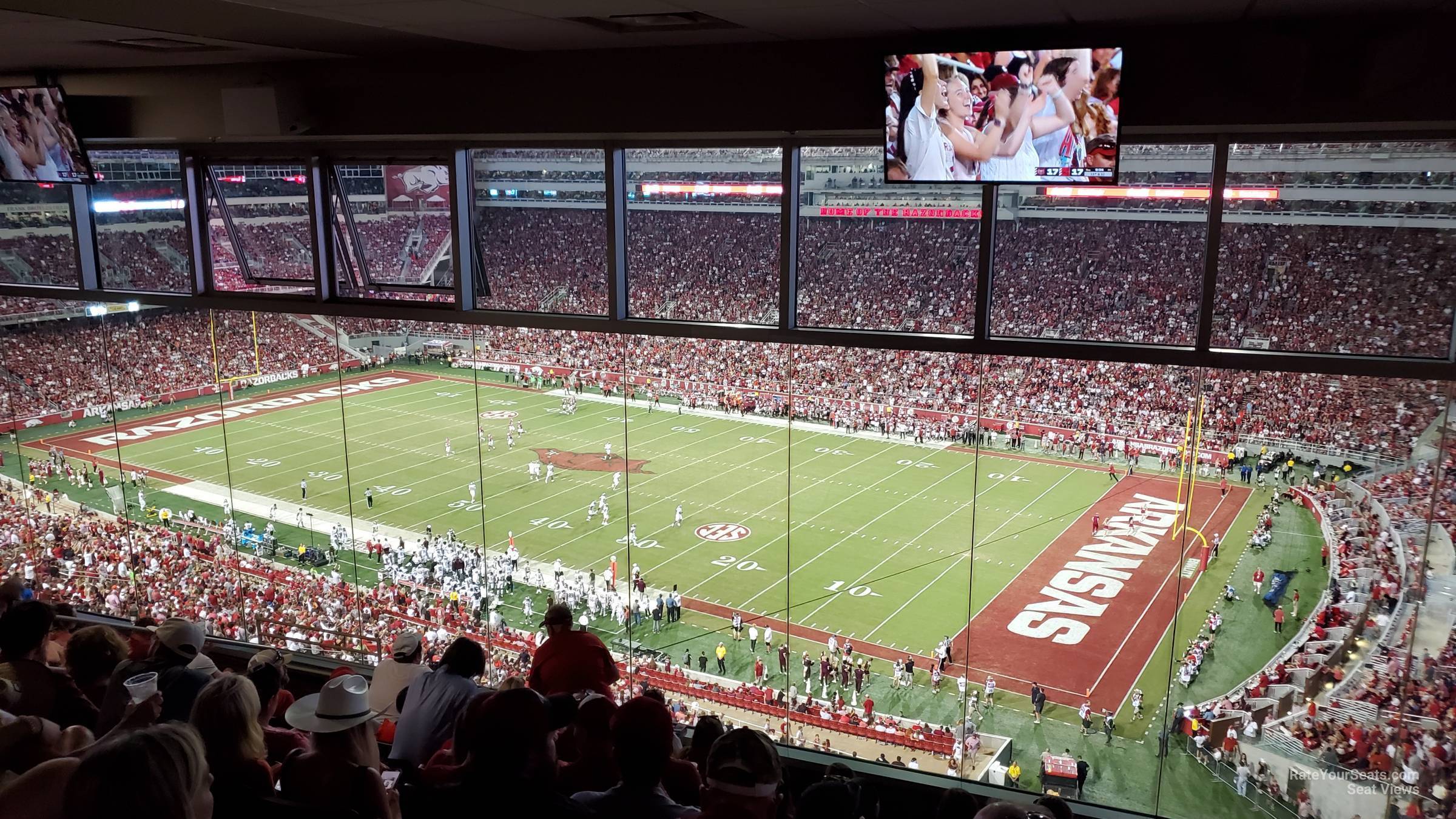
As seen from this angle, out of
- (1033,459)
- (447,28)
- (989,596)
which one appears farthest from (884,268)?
(989,596)

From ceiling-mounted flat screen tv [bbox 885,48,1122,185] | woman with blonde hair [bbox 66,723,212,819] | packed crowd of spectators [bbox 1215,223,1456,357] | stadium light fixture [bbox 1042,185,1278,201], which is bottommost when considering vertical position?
woman with blonde hair [bbox 66,723,212,819]

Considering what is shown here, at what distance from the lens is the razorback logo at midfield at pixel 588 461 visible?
1510cm

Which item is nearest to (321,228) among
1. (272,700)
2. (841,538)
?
(272,700)

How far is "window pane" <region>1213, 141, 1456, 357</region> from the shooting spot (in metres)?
3.89

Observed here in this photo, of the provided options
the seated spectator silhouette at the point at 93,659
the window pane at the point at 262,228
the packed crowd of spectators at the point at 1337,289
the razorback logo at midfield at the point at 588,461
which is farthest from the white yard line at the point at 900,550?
the seated spectator silhouette at the point at 93,659

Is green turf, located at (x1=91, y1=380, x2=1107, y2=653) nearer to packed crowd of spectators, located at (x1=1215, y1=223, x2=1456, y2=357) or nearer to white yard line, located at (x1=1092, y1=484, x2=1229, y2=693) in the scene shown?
white yard line, located at (x1=1092, y1=484, x2=1229, y2=693)

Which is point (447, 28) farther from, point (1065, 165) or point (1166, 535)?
point (1166, 535)

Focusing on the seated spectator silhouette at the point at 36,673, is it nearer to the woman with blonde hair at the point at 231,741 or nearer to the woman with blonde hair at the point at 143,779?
the woman with blonde hair at the point at 231,741

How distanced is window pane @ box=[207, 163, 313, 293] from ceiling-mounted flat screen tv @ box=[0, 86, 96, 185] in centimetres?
73

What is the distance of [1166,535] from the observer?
1205 centimetres

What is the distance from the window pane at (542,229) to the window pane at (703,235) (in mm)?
210

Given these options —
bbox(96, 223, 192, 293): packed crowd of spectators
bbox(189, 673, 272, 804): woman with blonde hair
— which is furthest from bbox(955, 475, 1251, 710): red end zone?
bbox(189, 673, 272, 804): woman with blonde hair

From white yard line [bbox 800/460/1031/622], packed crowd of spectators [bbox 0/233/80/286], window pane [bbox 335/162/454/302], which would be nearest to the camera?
window pane [bbox 335/162/454/302]

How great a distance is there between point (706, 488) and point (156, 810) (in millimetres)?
14760
